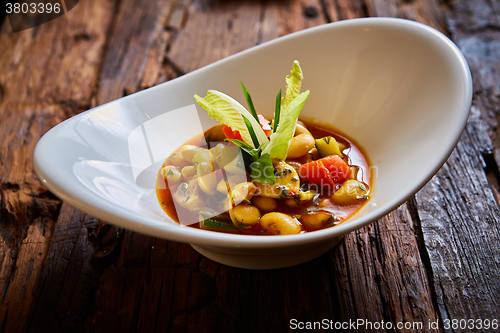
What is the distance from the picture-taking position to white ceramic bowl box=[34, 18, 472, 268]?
2.76 ft

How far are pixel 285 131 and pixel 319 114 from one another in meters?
0.33

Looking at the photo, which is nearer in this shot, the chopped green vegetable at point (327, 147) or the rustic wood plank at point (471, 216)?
the rustic wood plank at point (471, 216)

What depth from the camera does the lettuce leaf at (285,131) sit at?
1019 mm

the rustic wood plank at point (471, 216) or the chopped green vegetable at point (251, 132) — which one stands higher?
the chopped green vegetable at point (251, 132)

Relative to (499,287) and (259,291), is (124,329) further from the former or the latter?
(499,287)

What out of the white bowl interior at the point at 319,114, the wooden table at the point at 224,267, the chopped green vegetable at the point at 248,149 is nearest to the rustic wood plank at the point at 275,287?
the wooden table at the point at 224,267

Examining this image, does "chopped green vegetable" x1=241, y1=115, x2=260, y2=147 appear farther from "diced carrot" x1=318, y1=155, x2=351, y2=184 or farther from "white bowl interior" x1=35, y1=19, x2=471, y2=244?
"white bowl interior" x1=35, y1=19, x2=471, y2=244

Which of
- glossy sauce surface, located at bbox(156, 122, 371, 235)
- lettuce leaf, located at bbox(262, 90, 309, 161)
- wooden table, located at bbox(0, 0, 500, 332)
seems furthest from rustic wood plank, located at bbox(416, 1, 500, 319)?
lettuce leaf, located at bbox(262, 90, 309, 161)

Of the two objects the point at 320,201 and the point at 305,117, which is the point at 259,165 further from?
the point at 305,117

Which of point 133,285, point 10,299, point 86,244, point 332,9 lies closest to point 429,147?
point 133,285

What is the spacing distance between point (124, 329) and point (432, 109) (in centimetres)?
79

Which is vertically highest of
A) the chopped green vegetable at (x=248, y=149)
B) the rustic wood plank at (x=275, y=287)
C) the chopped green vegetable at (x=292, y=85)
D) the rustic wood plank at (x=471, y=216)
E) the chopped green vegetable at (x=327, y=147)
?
the chopped green vegetable at (x=292, y=85)

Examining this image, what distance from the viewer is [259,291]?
98cm

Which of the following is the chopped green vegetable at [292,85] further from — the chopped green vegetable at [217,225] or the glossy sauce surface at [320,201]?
the chopped green vegetable at [217,225]
